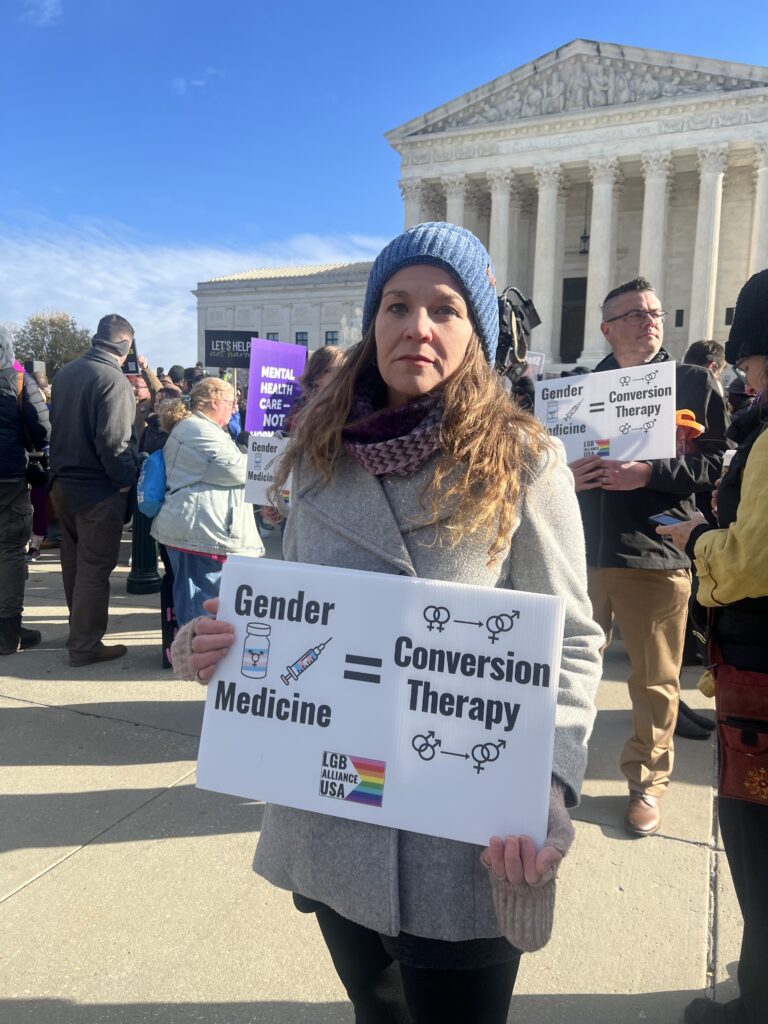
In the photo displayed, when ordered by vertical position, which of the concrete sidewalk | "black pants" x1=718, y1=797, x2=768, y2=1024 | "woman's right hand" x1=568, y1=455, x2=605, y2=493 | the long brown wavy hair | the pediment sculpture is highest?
the pediment sculpture

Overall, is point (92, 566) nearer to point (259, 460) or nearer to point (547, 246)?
point (259, 460)

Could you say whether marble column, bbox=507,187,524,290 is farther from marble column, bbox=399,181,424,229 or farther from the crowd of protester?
the crowd of protester

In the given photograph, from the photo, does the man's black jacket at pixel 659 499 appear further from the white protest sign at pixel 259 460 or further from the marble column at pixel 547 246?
the marble column at pixel 547 246

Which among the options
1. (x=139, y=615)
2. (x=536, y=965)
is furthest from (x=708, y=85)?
(x=536, y=965)

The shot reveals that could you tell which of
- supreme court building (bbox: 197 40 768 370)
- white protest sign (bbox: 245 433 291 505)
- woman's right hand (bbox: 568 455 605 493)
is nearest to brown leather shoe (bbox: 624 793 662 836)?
woman's right hand (bbox: 568 455 605 493)

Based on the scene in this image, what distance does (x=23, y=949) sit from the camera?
2.50 meters

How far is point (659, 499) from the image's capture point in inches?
135

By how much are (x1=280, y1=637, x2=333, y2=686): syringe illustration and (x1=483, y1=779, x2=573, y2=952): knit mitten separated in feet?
1.63

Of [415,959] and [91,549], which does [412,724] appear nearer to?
[415,959]

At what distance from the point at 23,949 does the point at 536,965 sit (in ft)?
5.81

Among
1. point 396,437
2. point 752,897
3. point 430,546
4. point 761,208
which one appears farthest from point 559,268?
point 430,546

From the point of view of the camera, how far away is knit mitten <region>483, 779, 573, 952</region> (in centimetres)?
121

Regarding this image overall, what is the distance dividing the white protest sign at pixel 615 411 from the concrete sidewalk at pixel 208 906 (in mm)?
1742

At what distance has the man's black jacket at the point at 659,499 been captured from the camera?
3.30 m
